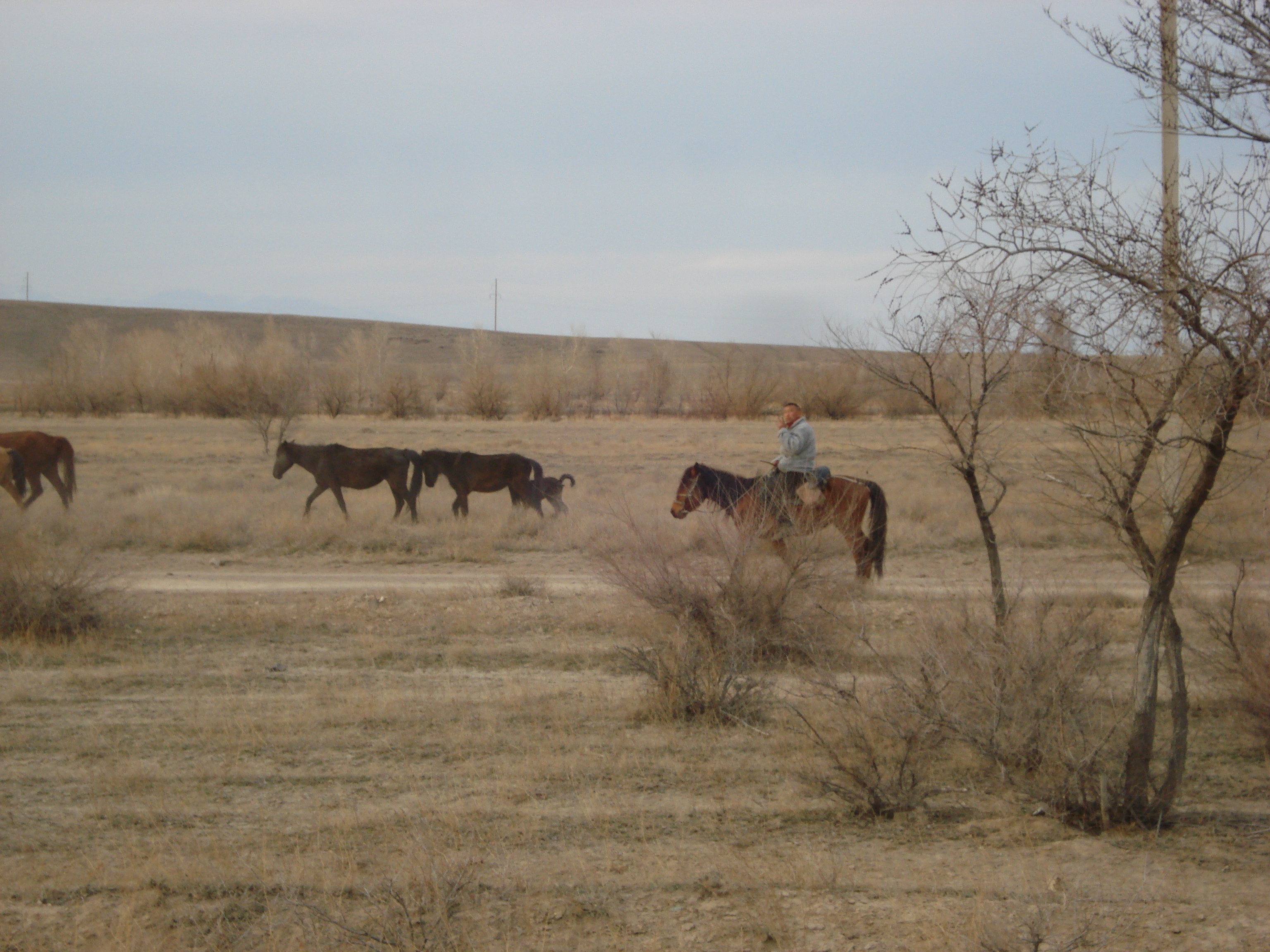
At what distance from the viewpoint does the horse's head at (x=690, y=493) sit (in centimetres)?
1168

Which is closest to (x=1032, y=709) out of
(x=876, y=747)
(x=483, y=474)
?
(x=876, y=747)

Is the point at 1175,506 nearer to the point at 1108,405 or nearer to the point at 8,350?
the point at 1108,405

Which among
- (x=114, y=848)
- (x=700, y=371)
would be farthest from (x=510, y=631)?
(x=700, y=371)

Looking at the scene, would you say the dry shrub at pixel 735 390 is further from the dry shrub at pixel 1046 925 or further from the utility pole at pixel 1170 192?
the dry shrub at pixel 1046 925

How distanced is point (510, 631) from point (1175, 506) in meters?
6.37

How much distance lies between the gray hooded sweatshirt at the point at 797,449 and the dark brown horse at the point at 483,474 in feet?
20.7

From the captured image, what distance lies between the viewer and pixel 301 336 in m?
120

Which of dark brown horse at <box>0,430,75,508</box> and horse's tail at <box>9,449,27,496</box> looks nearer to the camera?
horse's tail at <box>9,449,27,496</box>

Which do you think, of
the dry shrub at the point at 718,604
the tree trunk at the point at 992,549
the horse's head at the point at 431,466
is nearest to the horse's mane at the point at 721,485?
the dry shrub at the point at 718,604

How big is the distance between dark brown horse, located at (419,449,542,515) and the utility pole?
12.4 meters

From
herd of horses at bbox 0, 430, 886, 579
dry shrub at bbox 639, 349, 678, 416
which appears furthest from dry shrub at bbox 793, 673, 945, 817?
dry shrub at bbox 639, 349, 678, 416

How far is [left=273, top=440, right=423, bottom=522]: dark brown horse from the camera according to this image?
16.5m

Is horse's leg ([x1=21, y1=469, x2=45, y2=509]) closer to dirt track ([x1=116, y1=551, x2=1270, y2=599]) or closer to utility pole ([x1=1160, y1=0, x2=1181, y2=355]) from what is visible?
dirt track ([x1=116, y1=551, x2=1270, y2=599])

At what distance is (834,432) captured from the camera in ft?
133
